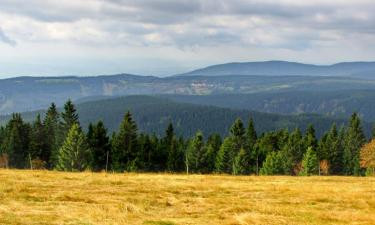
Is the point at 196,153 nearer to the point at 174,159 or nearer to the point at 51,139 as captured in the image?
the point at 174,159

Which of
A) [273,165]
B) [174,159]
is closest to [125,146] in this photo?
[174,159]

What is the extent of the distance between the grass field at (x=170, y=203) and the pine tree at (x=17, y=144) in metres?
68.0

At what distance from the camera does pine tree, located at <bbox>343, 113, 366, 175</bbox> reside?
122 metres

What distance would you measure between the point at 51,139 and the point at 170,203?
80.7 m

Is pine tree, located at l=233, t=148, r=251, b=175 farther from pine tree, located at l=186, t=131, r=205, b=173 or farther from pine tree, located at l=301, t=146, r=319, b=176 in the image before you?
pine tree, located at l=301, t=146, r=319, b=176

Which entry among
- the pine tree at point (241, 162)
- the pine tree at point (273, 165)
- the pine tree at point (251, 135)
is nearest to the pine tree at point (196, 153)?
the pine tree at point (241, 162)

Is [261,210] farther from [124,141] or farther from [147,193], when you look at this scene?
[124,141]

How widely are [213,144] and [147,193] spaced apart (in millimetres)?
91836

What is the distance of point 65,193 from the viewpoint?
24.5 meters

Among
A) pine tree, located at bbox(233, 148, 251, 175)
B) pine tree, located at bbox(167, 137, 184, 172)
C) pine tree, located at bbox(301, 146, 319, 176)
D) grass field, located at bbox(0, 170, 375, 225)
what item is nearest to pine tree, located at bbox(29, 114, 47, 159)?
pine tree, located at bbox(167, 137, 184, 172)

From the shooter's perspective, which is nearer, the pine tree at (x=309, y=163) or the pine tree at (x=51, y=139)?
the pine tree at (x=51, y=139)

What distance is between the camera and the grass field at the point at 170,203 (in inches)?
737

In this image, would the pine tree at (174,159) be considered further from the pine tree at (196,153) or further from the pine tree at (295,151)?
the pine tree at (295,151)

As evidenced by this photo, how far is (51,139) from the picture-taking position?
325ft
